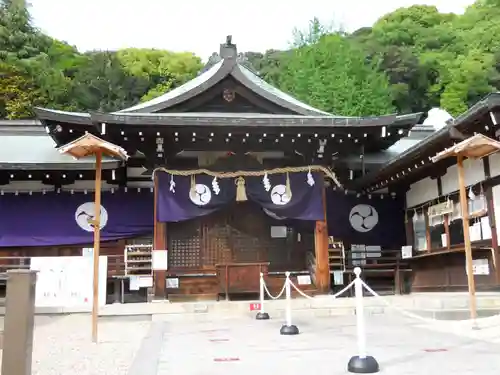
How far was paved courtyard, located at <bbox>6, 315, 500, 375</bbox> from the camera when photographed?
14.5ft

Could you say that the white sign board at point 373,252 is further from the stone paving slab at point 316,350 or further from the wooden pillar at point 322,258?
the stone paving slab at point 316,350

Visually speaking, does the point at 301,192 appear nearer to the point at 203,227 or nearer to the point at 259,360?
the point at 203,227

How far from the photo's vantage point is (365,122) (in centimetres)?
1077

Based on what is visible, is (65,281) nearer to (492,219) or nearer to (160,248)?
(160,248)

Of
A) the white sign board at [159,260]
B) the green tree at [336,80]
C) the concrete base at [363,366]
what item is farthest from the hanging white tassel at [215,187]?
the green tree at [336,80]

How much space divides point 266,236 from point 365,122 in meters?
3.79

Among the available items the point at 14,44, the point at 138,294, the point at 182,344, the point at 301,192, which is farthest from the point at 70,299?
the point at 14,44

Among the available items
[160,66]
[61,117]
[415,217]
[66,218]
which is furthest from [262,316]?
[160,66]

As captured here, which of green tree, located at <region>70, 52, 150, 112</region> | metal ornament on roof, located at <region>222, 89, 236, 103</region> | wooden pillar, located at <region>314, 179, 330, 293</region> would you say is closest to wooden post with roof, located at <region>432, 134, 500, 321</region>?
wooden pillar, located at <region>314, 179, 330, 293</region>

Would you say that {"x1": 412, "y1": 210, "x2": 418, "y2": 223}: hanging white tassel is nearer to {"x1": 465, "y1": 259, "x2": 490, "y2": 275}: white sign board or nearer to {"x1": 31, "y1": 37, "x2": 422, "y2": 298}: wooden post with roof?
{"x1": 31, "y1": 37, "x2": 422, "y2": 298}: wooden post with roof

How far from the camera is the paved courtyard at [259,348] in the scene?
4.41m

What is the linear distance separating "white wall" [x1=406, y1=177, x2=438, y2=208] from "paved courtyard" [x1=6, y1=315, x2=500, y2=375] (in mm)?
4347

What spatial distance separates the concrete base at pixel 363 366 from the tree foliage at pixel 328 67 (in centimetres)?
2339

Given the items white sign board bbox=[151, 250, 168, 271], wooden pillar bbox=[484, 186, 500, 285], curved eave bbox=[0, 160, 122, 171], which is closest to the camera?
wooden pillar bbox=[484, 186, 500, 285]
